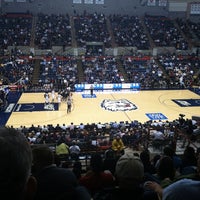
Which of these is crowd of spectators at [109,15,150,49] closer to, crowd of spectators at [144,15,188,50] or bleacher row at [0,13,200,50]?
bleacher row at [0,13,200,50]

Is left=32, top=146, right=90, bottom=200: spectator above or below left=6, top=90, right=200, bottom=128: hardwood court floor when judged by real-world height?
above

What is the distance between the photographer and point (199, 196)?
6.72 feet

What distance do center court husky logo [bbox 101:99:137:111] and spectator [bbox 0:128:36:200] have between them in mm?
22349

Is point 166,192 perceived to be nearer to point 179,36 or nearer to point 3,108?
point 3,108

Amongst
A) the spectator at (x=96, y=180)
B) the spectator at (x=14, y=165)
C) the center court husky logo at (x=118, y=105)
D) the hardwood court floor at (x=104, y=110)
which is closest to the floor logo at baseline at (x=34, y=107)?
the hardwood court floor at (x=104, y=110)

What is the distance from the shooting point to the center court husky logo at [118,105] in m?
24.2

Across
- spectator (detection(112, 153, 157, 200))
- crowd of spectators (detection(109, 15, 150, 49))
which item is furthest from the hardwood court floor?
spectator (detection(112, 153, 157, 200))

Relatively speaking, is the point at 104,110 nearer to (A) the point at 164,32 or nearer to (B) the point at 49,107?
(B) the point at 49,107

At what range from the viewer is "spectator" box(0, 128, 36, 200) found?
58.6 inches

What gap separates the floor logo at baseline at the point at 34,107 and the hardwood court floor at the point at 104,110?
65 centimetres

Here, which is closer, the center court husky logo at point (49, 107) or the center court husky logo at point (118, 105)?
the center court husky logo at point (49, 107)

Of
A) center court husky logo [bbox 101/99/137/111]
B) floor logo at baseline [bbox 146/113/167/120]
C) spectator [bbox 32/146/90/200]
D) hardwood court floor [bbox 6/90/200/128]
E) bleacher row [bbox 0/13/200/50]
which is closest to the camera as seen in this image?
spectator [bbox 32/146/90/200]

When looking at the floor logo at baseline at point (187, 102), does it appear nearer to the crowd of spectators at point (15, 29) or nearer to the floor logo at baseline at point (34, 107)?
the floor logo at baseline at point (34, 107)

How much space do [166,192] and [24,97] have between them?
85.8 feet
